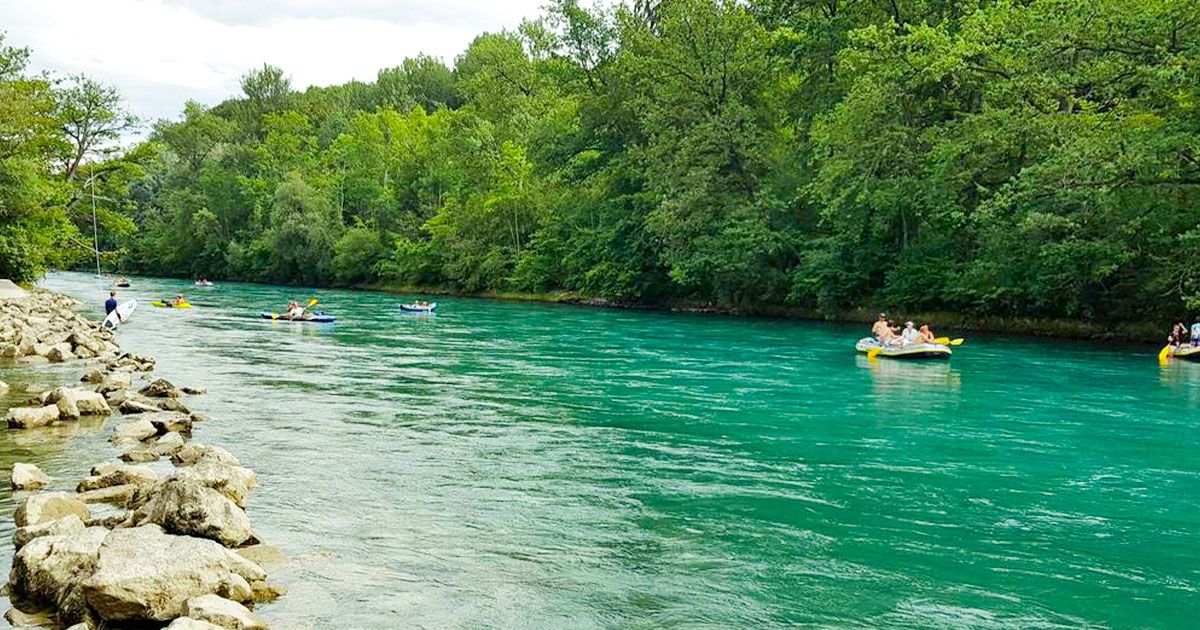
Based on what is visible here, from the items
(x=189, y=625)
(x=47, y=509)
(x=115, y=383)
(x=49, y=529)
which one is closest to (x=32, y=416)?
(x=115, y=383)

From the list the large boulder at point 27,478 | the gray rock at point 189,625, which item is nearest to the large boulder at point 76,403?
the large boulder at point 27,478

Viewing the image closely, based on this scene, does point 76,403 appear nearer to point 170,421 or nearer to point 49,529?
point 170,421

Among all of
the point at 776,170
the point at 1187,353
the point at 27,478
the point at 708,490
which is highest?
the point at 776,170

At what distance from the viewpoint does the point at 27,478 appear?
38.3ft

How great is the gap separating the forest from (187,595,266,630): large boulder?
29.9 metres

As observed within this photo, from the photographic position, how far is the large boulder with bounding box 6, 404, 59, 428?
1529 cm

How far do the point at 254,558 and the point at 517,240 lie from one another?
63.4m

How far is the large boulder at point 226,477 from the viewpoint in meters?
11.2

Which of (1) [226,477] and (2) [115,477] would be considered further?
(2) [115,477]

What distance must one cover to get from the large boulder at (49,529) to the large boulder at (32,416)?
699 cm

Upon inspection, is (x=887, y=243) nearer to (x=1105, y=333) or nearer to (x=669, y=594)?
(x=1105, y=333)

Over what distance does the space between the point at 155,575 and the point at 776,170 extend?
45043mm

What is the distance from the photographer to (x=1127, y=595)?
30.1 ft

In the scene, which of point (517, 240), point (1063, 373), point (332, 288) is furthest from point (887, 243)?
point (332, 288)
